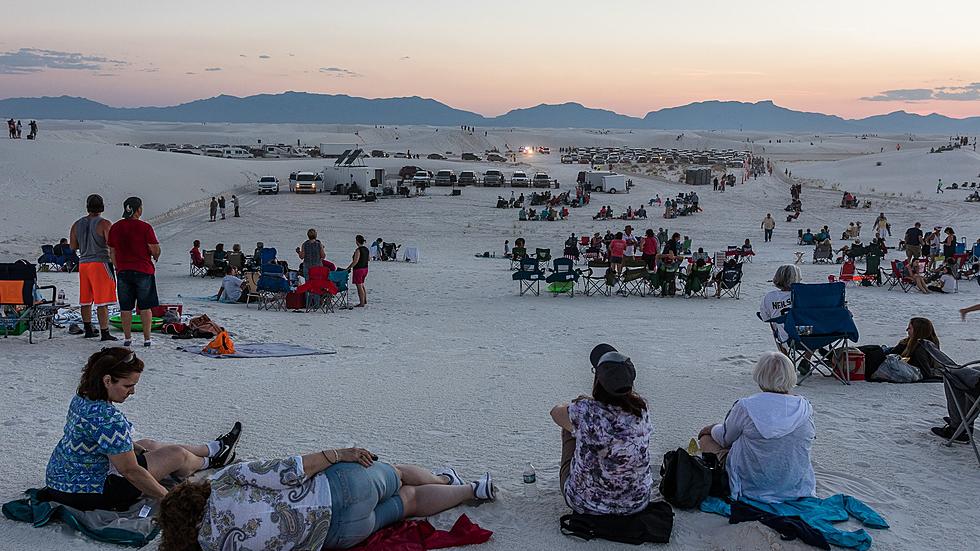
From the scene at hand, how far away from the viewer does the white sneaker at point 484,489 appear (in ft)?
15.5

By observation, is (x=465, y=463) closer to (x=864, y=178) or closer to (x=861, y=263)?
(x=861, y=263)

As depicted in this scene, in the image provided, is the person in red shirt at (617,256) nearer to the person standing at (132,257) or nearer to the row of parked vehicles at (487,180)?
the person standing at (132,257)

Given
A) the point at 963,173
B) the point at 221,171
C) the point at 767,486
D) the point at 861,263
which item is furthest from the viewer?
the point at 963,173

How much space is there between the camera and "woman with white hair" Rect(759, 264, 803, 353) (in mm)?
8203

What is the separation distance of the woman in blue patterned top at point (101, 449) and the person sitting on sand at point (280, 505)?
2.49 ft

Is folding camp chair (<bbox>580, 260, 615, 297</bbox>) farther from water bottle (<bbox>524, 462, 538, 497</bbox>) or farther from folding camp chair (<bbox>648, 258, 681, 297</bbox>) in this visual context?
water bottle (<bbox>524, 462, 538, 497</bbox>)

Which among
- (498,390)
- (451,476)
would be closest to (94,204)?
(498,390)

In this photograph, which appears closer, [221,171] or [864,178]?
[221,171]

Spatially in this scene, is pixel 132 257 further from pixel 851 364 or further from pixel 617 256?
pixel 617 256

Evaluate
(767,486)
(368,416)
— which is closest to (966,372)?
(767,486)

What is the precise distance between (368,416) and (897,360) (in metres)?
5.02

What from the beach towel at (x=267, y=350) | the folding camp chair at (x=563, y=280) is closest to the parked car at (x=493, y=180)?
the folding camp chair at (x=563, y=280)

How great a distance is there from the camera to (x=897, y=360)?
25.8 ft

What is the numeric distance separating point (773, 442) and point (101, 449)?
362 centimetres
